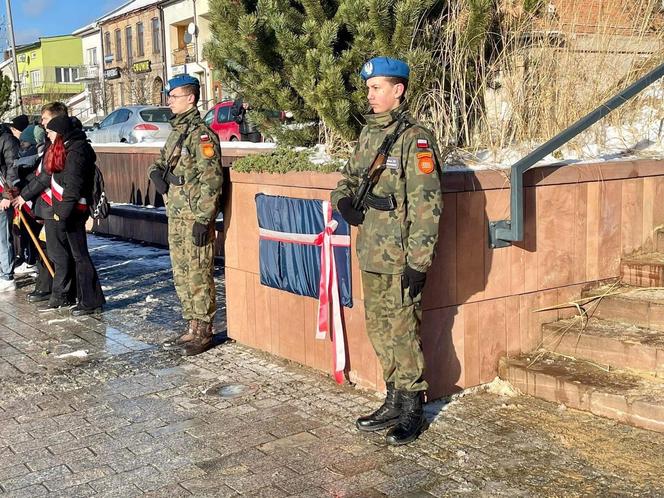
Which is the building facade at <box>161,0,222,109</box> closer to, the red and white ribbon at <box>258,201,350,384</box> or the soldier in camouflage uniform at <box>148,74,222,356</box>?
the soldier in camouflage uniform at <box>148,74,222,356</box>

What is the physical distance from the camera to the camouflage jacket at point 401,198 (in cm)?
457

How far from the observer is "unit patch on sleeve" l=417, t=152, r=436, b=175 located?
15.0 ft

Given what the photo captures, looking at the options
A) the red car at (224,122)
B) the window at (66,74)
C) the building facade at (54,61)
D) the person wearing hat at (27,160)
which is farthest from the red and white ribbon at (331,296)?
the window at (66,74)

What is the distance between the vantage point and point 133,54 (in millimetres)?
56719

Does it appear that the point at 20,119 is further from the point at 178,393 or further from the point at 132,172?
the point at 178,393

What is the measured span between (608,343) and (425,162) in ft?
5.92

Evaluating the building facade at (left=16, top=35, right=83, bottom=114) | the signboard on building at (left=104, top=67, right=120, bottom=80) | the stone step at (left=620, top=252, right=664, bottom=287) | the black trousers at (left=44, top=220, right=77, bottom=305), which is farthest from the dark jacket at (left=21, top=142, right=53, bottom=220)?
the building facade at (left=16, top=35, right=83, bottom=114)

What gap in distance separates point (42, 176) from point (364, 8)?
3.81m

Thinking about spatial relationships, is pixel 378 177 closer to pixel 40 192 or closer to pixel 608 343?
pixel 608 343

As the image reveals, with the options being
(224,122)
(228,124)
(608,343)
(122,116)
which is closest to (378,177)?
(608,343)

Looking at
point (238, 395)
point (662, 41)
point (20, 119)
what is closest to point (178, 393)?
point (238, 395)

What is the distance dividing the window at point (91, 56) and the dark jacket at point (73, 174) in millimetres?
60592

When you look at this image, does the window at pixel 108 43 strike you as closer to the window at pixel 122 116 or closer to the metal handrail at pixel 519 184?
the window at pixel 122 116

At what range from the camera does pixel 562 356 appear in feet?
18.4
